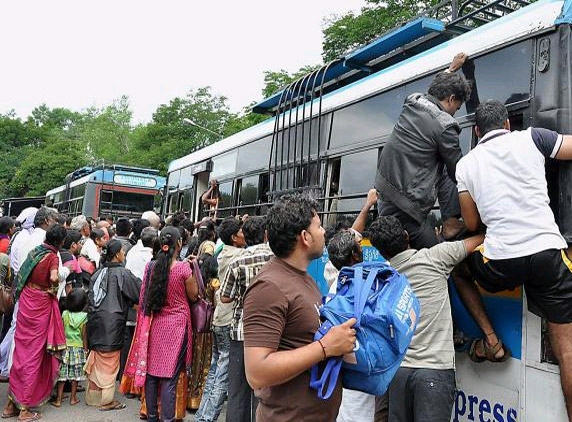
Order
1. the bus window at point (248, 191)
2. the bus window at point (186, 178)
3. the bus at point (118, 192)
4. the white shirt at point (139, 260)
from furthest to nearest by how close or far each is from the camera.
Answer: the bus at point (118, 192), the bus window at point (186, 178), the bus window at point (248, 191), the white shirt at point (139, 260)

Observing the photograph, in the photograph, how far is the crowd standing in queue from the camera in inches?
74.4

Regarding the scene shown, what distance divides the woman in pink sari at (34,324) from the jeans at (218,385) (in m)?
1.66

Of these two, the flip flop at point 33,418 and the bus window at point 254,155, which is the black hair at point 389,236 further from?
the flip flop at point 33,418

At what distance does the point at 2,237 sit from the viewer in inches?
235

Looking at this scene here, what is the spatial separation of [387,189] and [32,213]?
5528 millimetres

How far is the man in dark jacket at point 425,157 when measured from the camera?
298 centimetres

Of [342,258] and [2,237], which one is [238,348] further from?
[2,237]

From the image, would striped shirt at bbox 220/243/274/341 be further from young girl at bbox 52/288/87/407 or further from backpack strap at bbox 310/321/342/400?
young girl at bbox 52/288/87/407

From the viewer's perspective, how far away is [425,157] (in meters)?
3.04

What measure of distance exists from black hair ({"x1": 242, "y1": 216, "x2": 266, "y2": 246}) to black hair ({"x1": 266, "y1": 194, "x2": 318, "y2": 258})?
2227 millimetres

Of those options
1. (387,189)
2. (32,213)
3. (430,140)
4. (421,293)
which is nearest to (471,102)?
(430,140)

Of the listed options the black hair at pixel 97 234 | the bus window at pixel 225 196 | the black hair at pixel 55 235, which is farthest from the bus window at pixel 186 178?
the black hair at pixel 55 235

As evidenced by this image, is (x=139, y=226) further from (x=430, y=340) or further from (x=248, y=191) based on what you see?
(x=430, y=340)

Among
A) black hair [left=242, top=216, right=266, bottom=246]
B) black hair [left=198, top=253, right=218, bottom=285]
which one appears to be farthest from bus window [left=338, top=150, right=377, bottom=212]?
black hair [left=198, top=253, right=218, bottom=285]
